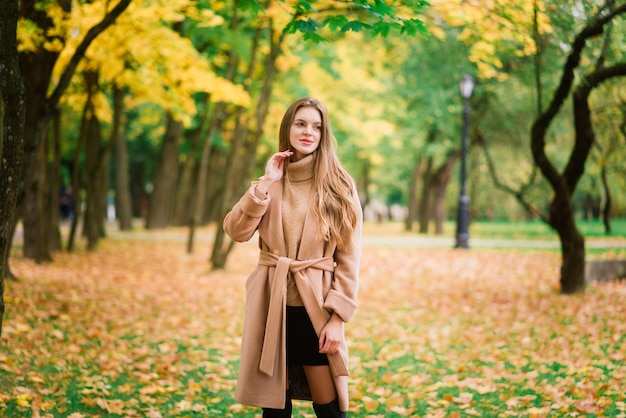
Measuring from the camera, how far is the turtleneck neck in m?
3.63

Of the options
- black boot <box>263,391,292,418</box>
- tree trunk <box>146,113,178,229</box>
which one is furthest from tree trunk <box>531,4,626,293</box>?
tree trunk <box>146,113,178,229</box>

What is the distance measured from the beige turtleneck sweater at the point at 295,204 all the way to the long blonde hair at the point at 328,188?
0.05m

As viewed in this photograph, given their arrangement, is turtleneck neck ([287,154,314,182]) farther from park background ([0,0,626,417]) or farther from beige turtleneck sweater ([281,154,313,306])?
park background ([0,0,626,417])

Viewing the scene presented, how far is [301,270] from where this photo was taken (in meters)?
3.49

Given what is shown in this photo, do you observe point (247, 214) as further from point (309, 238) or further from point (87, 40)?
point (87, 40)

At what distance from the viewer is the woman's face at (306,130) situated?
11.8 feet

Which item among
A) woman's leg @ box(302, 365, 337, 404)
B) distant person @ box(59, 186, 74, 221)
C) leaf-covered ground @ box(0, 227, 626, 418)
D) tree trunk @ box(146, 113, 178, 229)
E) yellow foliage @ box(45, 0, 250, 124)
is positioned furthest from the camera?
distant person @ box(59, 186, 74, 221)

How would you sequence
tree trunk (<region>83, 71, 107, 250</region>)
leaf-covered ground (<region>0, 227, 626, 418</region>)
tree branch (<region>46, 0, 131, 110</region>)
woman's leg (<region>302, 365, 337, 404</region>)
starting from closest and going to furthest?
1. woman's leg (<region>302, 365, 337, 404</region>)
2. leaf-covered ground (<region>0, 227, 626, 418</region>)
3. tree branch (<region>46, 0, 131, 110</region>)
4. tree trunk (<region>83, 71, 107, 250</region>)

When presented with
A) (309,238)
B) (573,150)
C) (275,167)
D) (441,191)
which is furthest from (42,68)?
(441,191)

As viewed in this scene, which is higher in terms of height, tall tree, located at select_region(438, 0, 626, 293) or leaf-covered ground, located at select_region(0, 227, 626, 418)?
tall tree, located at select_region(438, 0, 626, 293)

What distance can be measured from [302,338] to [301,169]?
877 millimetres

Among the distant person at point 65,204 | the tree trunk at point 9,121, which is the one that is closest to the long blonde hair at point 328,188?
the tree trunk at point 9,121

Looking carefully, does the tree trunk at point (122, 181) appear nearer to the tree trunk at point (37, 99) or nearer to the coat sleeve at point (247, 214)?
the tree trunk at point (37, 99)

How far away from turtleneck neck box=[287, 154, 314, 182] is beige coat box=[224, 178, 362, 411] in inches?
4.2
